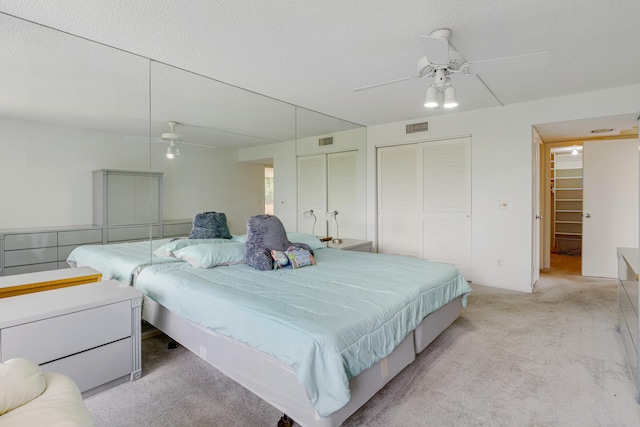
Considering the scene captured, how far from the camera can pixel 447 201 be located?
481 centimetres

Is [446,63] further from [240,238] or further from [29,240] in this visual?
[29,240]

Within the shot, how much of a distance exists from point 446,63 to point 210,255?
8.01ft

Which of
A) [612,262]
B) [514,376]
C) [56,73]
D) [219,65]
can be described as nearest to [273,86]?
[219,65]

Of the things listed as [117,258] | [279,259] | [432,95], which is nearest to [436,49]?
[432,95]

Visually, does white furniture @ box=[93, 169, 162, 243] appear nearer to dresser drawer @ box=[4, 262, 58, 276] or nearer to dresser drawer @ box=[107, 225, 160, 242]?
dresser drawer @ box=[107, 225, 160, 242]

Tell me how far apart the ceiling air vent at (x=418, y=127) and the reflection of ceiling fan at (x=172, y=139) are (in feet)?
11.0

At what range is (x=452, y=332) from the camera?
3.00 meters

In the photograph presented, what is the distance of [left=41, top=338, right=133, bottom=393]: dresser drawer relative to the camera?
196cm

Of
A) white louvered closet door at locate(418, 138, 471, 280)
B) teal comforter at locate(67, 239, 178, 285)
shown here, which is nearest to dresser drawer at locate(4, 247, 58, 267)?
teal comforter at locate(67, 239, 178, 285)

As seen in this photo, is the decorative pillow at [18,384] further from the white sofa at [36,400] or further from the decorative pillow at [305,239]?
the decorative pillow at [305,239]

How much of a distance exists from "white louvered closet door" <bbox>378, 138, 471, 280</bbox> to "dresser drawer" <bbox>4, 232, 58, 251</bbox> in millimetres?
4301

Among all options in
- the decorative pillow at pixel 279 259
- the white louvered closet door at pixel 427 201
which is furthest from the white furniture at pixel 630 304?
the decorative pillow at pixel 279 259

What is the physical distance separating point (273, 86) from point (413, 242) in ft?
10.4

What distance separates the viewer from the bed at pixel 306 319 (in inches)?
63.1
